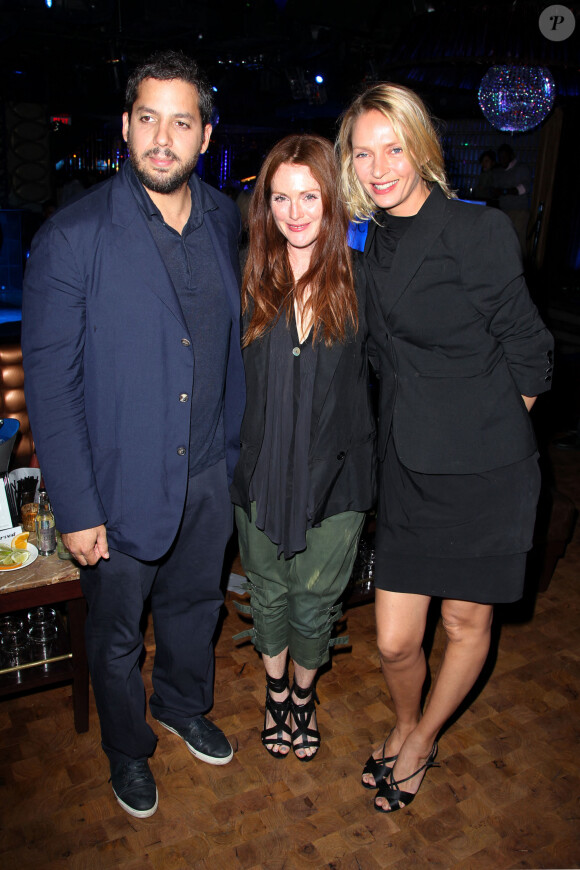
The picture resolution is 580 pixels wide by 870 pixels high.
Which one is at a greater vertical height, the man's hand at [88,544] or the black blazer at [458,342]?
the black blazer at [458,342]

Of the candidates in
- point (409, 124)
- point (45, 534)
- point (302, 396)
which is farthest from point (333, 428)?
point (45, 534)

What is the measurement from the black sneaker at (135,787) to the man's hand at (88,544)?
699 mm

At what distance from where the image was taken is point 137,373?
66.7 inches

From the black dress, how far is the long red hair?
0.09 metres

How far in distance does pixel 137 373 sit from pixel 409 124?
86cm

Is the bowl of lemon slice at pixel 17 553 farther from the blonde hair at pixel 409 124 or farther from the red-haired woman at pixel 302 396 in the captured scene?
the blonde hair at pixel 409 124

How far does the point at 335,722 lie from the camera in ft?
7.91

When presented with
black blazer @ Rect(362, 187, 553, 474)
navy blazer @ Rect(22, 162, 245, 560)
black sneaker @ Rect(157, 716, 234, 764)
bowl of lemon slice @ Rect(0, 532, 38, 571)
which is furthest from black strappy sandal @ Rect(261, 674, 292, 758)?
black blazer @ Rect(362, 187, 553, 474)

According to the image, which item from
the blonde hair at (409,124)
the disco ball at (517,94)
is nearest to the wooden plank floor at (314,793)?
the blonde hair at (409,124)

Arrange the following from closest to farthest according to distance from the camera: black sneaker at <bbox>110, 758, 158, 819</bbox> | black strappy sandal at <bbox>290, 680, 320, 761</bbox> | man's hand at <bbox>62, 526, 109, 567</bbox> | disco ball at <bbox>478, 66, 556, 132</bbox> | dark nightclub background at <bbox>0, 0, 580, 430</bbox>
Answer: man's hand at <bbox>62, 526, 109, 567</bbox>
black sneaker at <bbox>110, 758, 158, 819</bbox>
black strappy sandal at <bbox>290, 680, 320, 761</bbox>
dark nightclub background at <bbox>0, 0, 580, 430</bbox>
disco ball at <bbox>478, 66, 556, 132</bbox>

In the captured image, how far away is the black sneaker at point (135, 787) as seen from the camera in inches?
78.7

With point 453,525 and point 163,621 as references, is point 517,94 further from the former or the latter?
point 163,621

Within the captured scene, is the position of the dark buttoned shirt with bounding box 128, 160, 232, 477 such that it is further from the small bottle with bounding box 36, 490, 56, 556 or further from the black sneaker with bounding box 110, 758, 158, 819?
the black sneaker with bounding box 110, 758, 158, 819

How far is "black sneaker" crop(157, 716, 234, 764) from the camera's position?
220 cm
